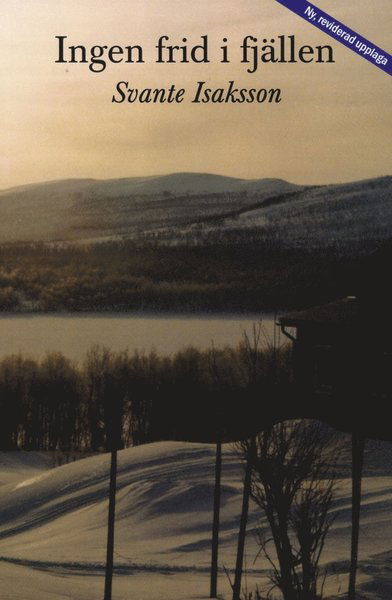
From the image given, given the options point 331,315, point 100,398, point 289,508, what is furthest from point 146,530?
point 100,398

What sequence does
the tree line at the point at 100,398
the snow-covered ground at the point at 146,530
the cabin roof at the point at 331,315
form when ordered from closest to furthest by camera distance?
the snow-covered ground at the point at 146,530 < the cabin roof at the point at 331,315 < the tree line at the point at 100,398

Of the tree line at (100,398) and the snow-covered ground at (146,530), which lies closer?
the snow-covered ground at (146,530)

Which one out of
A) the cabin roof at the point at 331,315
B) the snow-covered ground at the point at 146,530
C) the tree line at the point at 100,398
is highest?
the cabin roof at the point at 331,315

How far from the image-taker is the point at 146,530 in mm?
15820

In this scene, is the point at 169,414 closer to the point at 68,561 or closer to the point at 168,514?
the point at 168,514

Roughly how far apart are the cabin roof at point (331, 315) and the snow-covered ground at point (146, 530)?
99.0 inches

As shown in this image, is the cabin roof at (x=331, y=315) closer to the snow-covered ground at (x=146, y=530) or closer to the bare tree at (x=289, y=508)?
the snow-covered ground at (x=146, y=530)

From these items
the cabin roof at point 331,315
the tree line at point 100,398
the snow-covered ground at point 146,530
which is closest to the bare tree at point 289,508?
the snow-covered ground at point 146,530

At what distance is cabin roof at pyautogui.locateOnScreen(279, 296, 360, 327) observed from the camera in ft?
69.9

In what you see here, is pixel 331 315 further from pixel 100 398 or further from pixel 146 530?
pixel 100 398

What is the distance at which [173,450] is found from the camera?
64.7 ft

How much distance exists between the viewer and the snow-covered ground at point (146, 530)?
1233 cm

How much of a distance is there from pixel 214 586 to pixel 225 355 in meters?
18.4

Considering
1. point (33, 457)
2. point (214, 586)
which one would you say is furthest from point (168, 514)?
point (33, 457)
